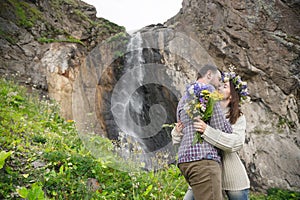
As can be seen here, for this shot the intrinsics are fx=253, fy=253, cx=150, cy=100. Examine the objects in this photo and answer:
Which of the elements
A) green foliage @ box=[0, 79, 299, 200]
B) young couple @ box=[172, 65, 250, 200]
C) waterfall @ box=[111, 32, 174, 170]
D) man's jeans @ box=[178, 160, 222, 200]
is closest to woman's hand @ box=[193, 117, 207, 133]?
young couple @ box=[172, 65, 250, 200]

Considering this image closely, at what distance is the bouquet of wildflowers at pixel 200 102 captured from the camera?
1830 mm

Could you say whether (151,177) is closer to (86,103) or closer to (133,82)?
(86,103)

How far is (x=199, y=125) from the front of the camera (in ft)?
6.09

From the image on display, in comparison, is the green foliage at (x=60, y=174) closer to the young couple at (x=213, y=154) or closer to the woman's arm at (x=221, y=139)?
the young couple at (x=213, y=154)

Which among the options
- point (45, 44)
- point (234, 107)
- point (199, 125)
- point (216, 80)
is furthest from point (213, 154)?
point (45, 44)

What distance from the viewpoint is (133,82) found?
31.2 feet

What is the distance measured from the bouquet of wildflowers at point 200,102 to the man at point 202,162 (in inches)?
2.0

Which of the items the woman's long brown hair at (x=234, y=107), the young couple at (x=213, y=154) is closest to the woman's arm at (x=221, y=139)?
the young couple at (x=213, y=154)

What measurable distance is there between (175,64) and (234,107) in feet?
20.5

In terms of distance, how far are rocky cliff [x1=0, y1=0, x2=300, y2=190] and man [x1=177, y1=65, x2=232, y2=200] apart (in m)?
4.96

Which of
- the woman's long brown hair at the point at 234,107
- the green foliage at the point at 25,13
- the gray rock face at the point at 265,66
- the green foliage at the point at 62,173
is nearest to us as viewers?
the woman's long brown hair at the point at 234,107

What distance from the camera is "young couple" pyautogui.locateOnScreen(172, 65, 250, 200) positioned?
1720 mm

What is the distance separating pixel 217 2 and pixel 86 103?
5.44m

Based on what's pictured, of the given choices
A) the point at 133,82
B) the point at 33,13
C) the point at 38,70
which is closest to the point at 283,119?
the point at 133,82
